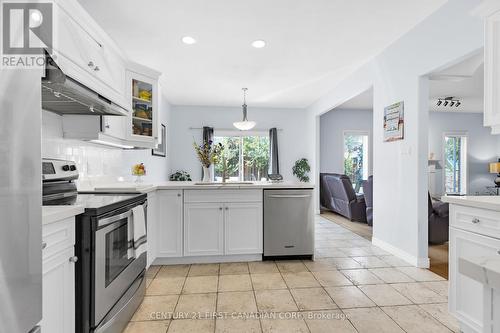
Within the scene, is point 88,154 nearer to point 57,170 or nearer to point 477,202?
point 57,170

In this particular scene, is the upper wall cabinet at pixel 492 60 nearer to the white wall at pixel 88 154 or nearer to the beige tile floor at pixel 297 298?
the beige tile floor at pixel 297 298

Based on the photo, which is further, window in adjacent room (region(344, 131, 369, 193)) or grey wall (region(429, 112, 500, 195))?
grey wall (region(429, 112, 500, 195))

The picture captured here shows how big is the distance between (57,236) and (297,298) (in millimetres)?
1856

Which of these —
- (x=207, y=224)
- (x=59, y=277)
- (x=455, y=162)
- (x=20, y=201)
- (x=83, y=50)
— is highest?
(x=83, y=50)

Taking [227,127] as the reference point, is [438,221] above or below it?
below

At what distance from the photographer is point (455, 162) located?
7.81 meters

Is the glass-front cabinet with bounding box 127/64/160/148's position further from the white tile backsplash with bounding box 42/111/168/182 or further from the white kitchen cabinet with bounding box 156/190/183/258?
the white kitchen cabinet with bounding box 156/190/183/258

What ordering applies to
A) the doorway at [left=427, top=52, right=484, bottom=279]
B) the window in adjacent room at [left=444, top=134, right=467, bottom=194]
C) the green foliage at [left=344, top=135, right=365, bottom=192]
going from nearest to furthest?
the green foliage at [left=344, top=135, right=365, bottom=192]
the doorway at [left=427, top=52, right=484, bottom=279]
the window in adjacent room at [left=444, top=134, right=467, bottom=194]

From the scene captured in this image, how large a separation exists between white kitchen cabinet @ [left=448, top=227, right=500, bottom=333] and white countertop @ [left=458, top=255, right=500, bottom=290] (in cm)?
125

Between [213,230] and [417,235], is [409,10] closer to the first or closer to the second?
[417,235]

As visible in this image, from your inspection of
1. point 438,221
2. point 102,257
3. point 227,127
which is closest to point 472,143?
point 438,221

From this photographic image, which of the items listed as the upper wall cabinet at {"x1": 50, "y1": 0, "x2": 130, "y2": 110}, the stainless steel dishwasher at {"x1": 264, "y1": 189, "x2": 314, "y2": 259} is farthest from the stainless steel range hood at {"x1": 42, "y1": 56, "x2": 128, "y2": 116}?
the stainless steel dishwasher at {"x1": 264, "y1": 189, "x2": 314, "y2": 259}

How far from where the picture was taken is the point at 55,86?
157 centimetres

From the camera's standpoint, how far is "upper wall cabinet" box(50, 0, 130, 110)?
1.59 m
